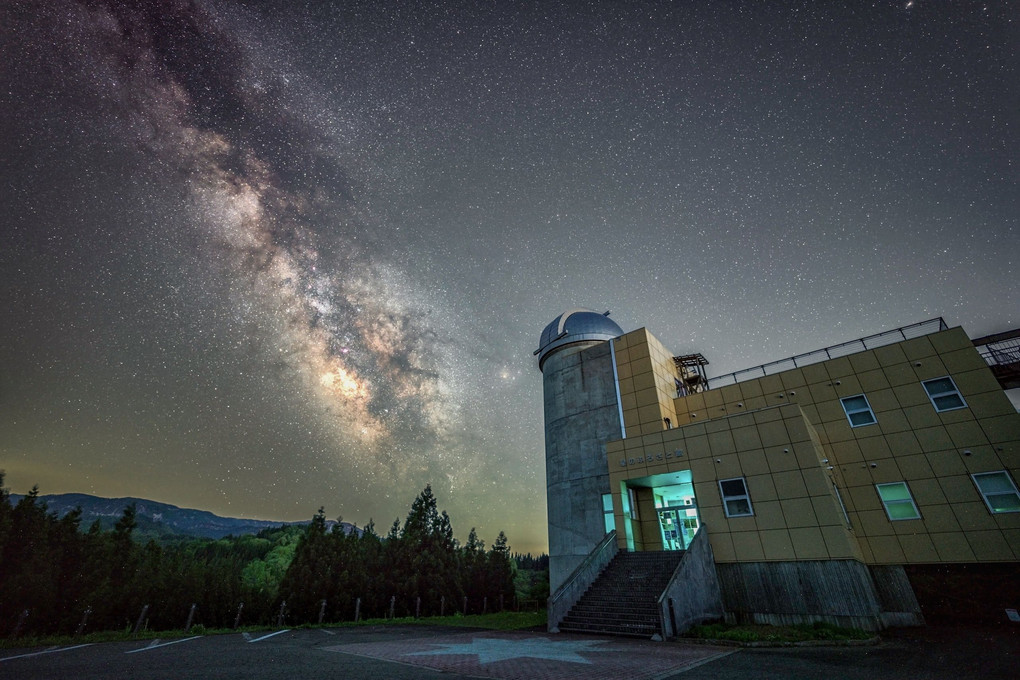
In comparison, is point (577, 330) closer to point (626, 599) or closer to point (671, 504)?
point (671, 504)

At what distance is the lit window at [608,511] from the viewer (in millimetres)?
24188

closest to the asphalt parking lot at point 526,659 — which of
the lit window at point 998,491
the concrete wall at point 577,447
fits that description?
the lit window at point 998,491

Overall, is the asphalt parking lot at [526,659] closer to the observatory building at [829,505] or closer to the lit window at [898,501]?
the observatory building at [829,505]

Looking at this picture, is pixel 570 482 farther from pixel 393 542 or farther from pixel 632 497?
pixel 393 542

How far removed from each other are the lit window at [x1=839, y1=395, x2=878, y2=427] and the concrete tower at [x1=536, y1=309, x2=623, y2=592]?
38.3 ft

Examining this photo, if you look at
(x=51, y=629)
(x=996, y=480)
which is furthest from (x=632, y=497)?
(x=51, y=629)

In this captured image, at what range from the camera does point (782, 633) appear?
42.1 feet

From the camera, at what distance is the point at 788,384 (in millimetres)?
22828

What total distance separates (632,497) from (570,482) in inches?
210

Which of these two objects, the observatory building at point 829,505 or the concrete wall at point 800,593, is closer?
the concrete wall at point 800,593

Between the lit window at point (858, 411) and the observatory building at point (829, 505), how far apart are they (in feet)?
0.21

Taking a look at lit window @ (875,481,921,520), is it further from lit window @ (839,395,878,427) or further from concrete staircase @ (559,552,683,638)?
concrete staircase @ (559,552,683,638)

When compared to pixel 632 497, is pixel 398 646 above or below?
below

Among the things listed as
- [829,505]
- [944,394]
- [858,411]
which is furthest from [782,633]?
[944,394]
